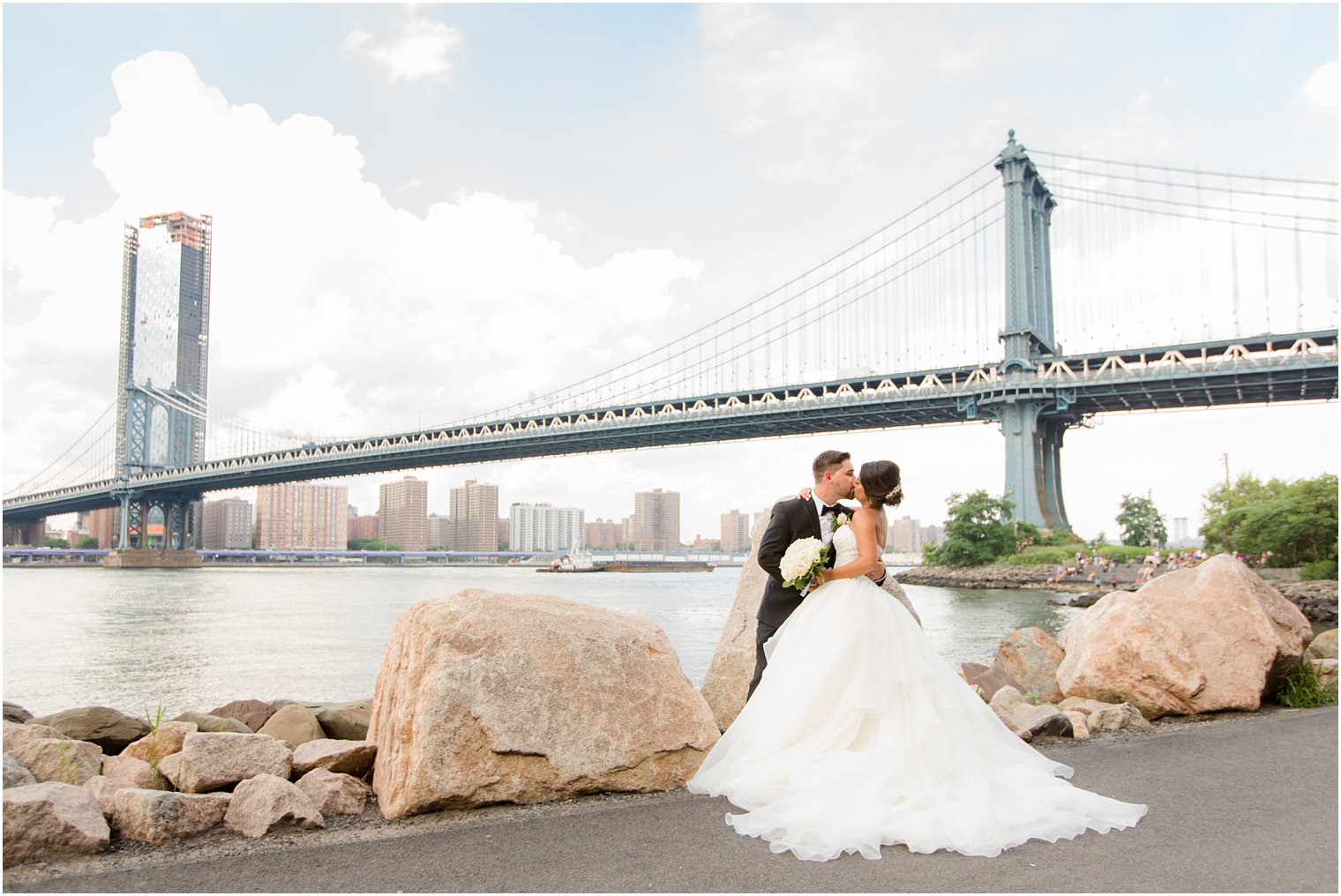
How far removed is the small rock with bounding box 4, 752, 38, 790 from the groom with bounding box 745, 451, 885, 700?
2.95m

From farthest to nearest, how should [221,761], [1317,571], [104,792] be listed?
[1317,571] < [221,761] < [104,792]

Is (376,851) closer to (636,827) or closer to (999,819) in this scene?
(636,827)

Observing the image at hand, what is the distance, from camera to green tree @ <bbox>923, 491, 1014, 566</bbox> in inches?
1647

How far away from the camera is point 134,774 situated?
159 inches

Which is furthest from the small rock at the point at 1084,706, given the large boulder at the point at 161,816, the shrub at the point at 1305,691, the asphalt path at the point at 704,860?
the large boulder at the point at 161,816

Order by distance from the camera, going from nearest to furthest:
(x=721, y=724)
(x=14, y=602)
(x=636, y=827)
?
(x=636, y=827) < (x=721, y=724) < (x=14, y=602)

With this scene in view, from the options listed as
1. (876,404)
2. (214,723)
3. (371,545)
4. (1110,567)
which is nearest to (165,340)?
(371,545)

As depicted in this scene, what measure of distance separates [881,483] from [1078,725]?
7.20 feet

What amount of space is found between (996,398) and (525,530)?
187 ft

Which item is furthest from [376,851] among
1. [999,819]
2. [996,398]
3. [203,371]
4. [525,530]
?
[525,530]

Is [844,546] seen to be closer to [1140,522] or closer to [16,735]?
[16,735]

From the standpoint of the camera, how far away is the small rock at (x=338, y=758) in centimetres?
398

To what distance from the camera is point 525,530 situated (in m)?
89.6

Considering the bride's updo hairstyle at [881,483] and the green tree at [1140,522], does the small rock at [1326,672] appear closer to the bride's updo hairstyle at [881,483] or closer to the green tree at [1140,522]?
the bride's updo hairstyle at [881,483]
